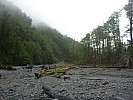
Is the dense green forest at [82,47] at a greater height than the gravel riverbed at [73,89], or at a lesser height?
greater

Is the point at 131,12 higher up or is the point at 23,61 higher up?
the point at 131,12

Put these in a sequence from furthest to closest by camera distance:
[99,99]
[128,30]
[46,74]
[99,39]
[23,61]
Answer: [23,61] → [99,39] → [128,30] → [46,74] → [99,99]

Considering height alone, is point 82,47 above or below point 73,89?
above

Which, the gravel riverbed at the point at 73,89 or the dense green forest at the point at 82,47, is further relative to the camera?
the dense green forest at the point at 82,47

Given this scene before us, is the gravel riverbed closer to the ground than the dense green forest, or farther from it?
closer to the ground

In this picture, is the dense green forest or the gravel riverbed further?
the dense green forest

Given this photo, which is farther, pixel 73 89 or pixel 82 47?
pixel 82 47

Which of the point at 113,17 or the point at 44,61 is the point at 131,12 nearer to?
the point at 113,17

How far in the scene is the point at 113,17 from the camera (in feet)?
205

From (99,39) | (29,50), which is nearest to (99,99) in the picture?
(99,39)

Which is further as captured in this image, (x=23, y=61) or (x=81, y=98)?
(x=23, y=61)

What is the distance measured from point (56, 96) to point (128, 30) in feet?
120

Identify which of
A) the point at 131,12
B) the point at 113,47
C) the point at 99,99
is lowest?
the point at 99,99

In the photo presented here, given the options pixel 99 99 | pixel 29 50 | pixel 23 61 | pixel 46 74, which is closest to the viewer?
pixel 99 99
